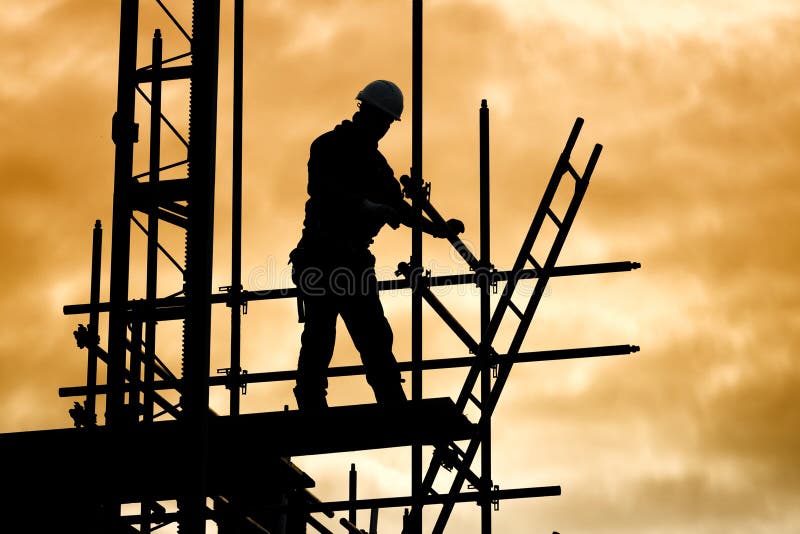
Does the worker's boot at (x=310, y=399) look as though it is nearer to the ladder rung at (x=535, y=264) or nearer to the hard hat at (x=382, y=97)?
the hard hat at (x=382, y=97)

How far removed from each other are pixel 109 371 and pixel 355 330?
6.72ft

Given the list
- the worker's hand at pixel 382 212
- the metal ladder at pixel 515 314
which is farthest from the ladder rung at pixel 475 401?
the worker's hand at pixel 382 212

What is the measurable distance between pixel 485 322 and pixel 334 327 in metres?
2.07

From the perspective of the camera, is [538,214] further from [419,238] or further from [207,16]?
[207,16]

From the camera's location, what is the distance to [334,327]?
1095 centimetres

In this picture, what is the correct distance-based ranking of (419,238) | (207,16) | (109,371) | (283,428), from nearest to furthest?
(283,428) → (207,16) → (109,371) → (419,238)

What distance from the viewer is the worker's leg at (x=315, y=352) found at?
1077cm

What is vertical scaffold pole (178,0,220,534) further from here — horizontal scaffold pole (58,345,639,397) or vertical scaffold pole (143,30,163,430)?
horizontal scaffold pole (58,345,639,397)

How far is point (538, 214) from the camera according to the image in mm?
12320

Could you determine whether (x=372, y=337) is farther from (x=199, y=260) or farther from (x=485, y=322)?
(x=485, y=322)

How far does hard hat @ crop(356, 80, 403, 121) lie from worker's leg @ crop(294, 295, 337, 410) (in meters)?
1.27

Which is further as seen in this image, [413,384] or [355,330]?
[413,384]

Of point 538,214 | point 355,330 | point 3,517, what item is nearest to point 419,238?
point 538,214

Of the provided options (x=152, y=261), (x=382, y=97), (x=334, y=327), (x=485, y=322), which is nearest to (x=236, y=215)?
(x=152, y=261)
